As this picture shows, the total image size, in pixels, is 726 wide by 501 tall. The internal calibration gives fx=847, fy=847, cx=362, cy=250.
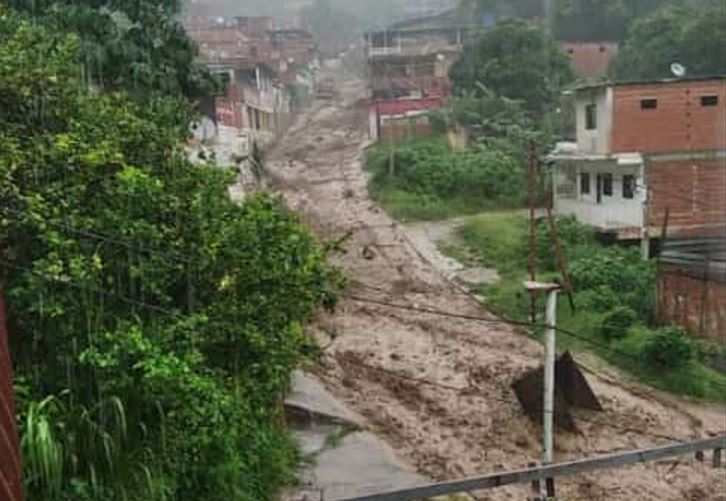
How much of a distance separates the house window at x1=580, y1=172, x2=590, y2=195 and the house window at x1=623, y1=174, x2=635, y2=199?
5.82 feet

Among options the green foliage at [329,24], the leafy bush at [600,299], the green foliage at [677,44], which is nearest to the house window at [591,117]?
the leafy bush at [600,299]

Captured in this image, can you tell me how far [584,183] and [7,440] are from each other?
73.1 feet

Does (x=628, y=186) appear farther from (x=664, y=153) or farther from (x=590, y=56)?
(x=590, y=56)

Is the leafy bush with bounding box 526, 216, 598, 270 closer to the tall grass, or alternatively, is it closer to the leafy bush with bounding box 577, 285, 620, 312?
the leafy bush with bounding box 577, 285, 620, 312

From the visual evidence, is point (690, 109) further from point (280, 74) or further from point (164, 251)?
point (280, 74)

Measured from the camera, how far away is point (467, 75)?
35.8m

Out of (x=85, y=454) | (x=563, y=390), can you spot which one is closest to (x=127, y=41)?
(x=85, y=454)

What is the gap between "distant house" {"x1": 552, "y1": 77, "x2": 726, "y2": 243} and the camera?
68.1 ft

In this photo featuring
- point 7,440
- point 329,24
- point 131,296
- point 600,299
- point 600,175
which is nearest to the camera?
point 7,440

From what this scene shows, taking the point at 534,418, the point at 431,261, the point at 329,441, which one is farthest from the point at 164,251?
the point at 431,261

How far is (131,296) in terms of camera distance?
6211mm

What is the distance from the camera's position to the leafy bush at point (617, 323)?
14961 millimetres

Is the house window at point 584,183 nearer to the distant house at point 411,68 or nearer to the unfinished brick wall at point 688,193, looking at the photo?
the unfinished brick wall at point 688,193

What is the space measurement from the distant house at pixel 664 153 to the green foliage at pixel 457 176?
504 cm
